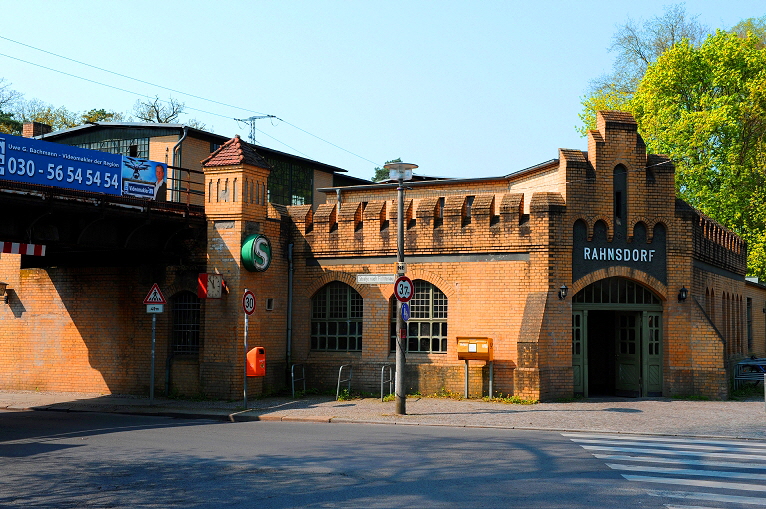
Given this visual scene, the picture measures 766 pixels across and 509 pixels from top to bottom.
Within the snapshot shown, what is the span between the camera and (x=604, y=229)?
1997 cm

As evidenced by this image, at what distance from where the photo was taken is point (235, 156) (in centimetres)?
2069

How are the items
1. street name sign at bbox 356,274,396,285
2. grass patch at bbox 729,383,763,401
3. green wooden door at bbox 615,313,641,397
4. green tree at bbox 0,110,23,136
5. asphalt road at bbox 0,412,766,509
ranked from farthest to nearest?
green tree at bbox 0,110,23,136 < grass patch at bbox 729,383,763,401 < green wooden door at bbox 615,313,641,397 < street name sign at bbox 356,274,396,285 < asphalt road at bbox 0,412,766,509

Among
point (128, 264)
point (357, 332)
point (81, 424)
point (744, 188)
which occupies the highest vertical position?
point (744, 188)

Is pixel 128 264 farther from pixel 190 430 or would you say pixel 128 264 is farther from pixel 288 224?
pixel 190 430

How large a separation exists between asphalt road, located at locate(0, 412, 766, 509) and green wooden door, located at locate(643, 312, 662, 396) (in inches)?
260

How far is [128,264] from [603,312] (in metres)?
13.3

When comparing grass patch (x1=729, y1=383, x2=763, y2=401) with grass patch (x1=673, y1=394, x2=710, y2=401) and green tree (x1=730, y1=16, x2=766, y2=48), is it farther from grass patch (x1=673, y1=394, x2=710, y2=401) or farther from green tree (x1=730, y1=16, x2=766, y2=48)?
green tree (x1=730, y1=16, x2=766, y2=48)

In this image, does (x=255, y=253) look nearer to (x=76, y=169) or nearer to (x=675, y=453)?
(x=76, y=169)

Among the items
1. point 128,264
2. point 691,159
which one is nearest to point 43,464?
point 128,264

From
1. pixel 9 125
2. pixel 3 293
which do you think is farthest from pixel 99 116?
pixel 3 293

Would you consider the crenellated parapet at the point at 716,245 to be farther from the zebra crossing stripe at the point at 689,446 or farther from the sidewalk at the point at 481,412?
the zebra crossing stripe at the point at 689,446

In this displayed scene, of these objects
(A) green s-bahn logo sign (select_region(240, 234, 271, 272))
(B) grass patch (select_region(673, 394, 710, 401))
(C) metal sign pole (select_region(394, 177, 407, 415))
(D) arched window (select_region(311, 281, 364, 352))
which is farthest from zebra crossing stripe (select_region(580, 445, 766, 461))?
(A) green s-bahn logo sign (select_region(240, 234, 271, 272))

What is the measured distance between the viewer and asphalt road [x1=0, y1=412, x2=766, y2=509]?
890cm

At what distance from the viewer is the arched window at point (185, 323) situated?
21.3 metres
